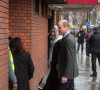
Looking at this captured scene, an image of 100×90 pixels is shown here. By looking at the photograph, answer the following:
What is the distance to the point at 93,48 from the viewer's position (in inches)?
365

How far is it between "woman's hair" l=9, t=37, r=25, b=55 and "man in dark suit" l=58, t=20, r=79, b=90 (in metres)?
0.76

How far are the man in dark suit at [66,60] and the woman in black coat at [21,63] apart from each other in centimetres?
61

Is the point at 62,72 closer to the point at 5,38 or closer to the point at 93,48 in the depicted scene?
the point at 5,38

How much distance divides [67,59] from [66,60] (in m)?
0.03

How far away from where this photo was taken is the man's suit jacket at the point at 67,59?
4.31 meters

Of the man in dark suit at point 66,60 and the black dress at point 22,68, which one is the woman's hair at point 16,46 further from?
the man in dark suit at point 66,60

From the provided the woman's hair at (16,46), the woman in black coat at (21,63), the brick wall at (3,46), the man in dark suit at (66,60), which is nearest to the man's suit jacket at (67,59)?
the man in dark suit at (66,60)

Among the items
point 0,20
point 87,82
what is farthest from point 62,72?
point 87,82

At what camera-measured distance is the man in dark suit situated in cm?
431

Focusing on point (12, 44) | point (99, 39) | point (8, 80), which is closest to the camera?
point (8, 80)

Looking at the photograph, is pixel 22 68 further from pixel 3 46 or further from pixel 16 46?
pixel 3 46

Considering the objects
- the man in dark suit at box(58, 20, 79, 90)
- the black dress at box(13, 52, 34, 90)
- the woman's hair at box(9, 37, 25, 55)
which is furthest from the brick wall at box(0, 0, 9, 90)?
the man in dark suit at box(58, 20, 79, 90)

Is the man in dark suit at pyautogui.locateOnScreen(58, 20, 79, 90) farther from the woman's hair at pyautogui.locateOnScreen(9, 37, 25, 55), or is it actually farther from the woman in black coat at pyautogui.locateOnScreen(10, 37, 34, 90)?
the woman's hair at pyautogui.locateOnScreen(9, 37, 25, 55)

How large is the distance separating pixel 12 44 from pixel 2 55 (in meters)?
0.73
